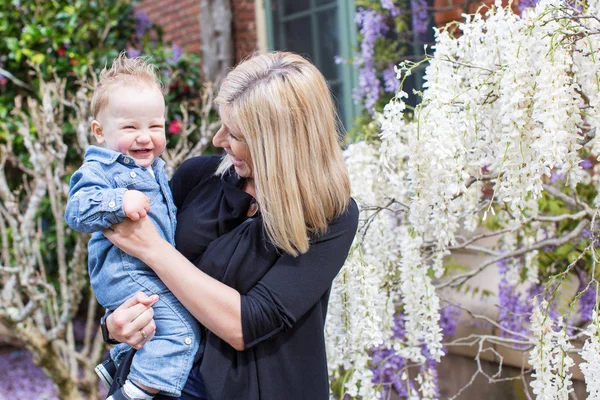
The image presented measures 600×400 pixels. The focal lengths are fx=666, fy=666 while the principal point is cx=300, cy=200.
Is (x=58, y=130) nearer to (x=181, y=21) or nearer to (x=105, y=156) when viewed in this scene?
(x=105, y=156)

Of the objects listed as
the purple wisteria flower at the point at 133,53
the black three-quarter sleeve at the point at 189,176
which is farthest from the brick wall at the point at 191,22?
the black three-quarter sleeve at the point at 189,176

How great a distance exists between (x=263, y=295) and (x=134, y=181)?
46 centimetres

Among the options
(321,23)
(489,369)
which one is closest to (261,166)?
(489,369)

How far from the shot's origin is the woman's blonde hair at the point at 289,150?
5.25 ft

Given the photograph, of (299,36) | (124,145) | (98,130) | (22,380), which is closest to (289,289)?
(124,145)

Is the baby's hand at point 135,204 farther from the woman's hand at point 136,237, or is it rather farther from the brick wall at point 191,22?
the brick wall at point 191,22

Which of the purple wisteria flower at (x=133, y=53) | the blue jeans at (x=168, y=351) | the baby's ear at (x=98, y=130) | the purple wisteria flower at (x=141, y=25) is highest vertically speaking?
the purple wisteria flower at (x=141, y=25)

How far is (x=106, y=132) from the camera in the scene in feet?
5.78

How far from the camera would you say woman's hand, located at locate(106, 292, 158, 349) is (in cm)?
158

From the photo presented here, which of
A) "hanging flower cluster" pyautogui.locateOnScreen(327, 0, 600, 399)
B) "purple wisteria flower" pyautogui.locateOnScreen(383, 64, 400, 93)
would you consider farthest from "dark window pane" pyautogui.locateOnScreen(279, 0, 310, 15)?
"hanging flower cluster" pyautogui.locateOnScreen(327, 0, 600, 399)

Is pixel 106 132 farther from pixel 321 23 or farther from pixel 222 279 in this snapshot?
pixel 321 23

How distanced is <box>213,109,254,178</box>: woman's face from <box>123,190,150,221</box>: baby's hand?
236mm

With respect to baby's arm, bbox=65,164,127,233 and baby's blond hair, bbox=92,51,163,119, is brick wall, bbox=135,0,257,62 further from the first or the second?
baby's arm, bbox=65,164,127,233

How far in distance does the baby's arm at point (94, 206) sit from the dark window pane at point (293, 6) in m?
4.04
